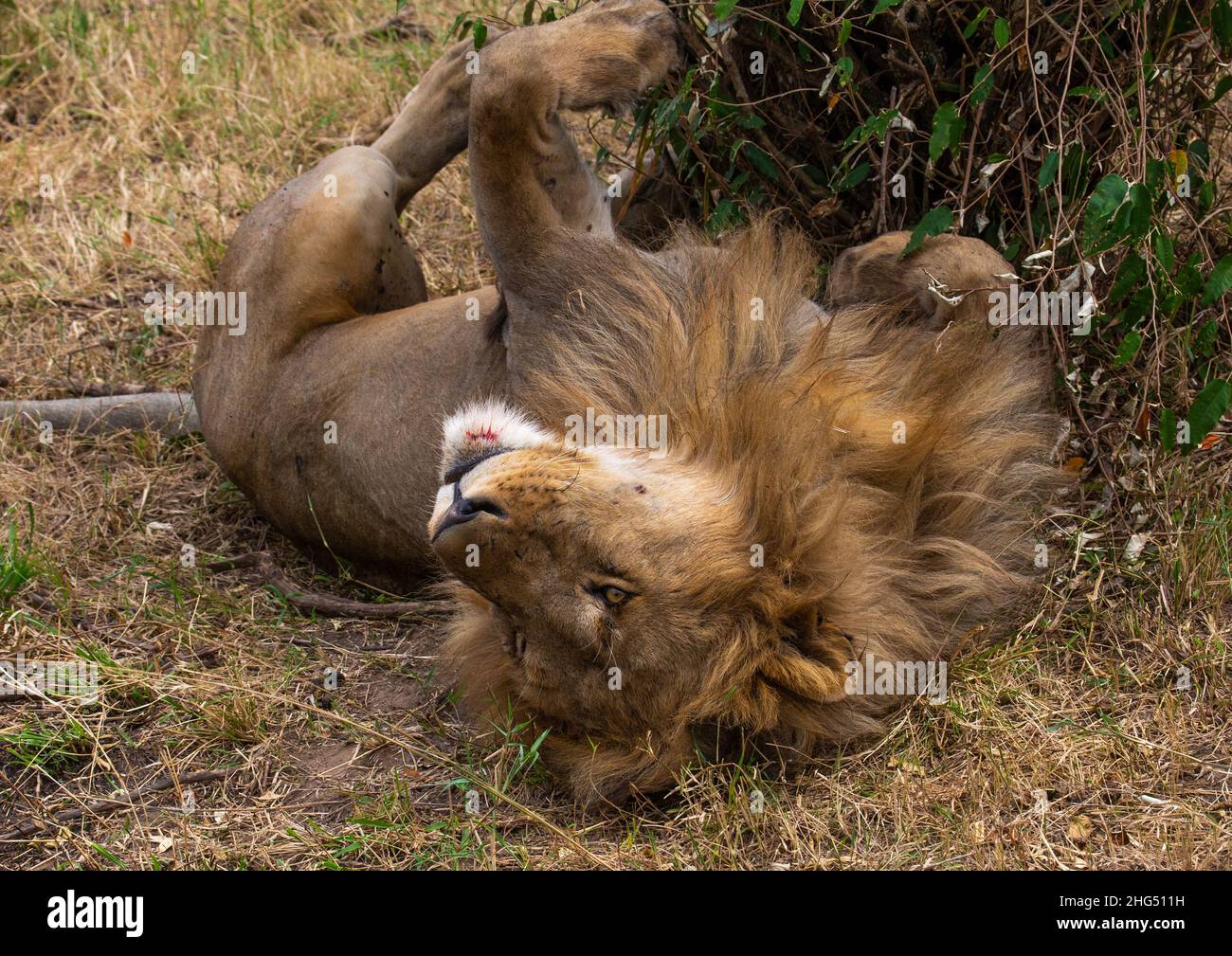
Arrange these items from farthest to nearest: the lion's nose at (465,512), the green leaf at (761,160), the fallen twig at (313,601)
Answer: the fallen twig at (313,601), the green leaf at (761,160), the lion's nose at (465,512)

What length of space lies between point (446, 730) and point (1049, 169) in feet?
6.34

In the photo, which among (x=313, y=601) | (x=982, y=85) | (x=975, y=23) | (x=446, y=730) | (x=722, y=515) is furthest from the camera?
(x=313, y=601)

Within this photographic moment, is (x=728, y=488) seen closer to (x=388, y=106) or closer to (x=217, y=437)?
(x=217, y=437)

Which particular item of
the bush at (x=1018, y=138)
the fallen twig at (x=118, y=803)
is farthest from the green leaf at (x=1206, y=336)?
the fallen twig at (x=118, y=803)

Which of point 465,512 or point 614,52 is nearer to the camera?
point 465,512

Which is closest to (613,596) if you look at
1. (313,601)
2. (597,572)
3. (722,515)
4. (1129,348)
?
(597,572)

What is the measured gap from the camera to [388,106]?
614 centimetres

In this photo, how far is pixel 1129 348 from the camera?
325cm

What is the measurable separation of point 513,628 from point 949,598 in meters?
1.03

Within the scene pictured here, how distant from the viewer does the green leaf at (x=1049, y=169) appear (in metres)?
3.26

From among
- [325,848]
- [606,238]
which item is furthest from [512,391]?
[325,848]

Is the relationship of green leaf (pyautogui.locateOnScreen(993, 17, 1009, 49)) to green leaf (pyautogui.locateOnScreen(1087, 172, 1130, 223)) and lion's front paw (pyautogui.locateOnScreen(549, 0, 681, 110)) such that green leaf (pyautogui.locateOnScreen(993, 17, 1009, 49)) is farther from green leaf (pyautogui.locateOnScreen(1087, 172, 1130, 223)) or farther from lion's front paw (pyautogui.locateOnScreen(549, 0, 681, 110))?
lion's front paw (pyautogui.locateOnScreen(549, 0, 681, 110))

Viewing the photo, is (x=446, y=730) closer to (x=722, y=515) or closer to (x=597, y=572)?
(x=597, y=572)

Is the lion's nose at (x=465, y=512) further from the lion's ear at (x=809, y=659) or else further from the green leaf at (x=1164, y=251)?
the green leaf at (x=1164, y=251)
